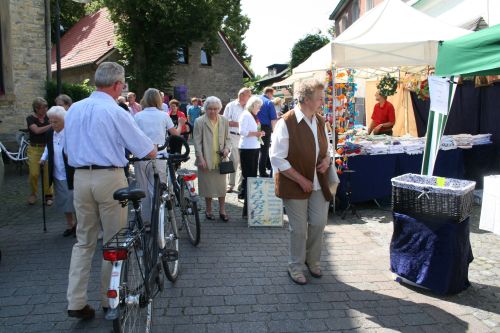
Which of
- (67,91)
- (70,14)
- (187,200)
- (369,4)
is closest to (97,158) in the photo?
(187,200)

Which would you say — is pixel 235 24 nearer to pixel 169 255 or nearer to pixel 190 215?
pixel 190 215

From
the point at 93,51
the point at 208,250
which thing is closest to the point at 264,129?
the point at 208,250

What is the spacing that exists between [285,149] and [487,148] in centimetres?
548

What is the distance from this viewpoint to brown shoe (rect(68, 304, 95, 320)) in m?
3.44

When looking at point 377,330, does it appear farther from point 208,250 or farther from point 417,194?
point 208,250

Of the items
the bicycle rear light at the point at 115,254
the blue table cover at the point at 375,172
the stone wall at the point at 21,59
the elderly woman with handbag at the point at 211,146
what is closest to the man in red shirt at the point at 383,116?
the blue table cover at the point at 375,172

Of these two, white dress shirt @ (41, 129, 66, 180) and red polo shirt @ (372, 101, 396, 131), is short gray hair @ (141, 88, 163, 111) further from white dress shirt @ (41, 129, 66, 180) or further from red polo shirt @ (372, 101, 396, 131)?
red polo shirt @ (372, 101, 396, 131)

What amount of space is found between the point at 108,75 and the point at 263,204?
11.4 feet

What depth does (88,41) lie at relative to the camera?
93.4 ft

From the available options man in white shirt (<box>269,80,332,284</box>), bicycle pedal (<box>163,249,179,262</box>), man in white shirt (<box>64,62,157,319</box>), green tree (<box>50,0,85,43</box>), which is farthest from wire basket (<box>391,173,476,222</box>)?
green tree (<box>50,0,85,43</box>)

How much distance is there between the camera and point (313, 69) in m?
8.13

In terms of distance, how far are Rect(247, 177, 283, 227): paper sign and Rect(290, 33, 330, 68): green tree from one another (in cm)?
3361

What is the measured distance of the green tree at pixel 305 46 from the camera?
38.9m

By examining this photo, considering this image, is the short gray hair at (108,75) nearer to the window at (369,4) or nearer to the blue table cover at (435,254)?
the blue table cover at (435,254)
